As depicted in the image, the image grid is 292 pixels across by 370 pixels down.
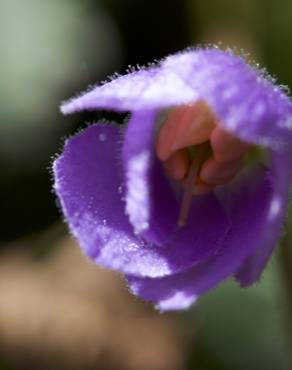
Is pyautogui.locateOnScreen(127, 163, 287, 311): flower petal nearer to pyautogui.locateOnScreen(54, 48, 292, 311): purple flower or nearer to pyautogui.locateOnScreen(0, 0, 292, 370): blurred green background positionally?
pyautogui.locateOnScreen(54, 48, 292, 311): purple flower

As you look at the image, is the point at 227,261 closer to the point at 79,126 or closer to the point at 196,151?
the point at 196,151

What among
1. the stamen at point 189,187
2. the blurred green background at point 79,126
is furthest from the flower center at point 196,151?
the blurred green background at point 79,126

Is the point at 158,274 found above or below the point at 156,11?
below

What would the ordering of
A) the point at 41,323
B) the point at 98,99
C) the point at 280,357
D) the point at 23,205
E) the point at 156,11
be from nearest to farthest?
the point at 98,99
the point at 280,357
the point at 41,323
the point at 23,205
the point at 156,11

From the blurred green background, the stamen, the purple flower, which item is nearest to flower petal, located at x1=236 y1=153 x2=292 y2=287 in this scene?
the purple flower

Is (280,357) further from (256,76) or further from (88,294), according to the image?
(256,76)

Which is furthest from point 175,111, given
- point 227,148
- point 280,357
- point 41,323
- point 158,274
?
point 41,323

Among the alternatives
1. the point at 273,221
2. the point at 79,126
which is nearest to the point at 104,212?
the point at 273,221

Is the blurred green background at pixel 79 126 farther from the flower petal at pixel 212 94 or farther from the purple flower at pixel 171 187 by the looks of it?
the flower petal at pixel 212 94
